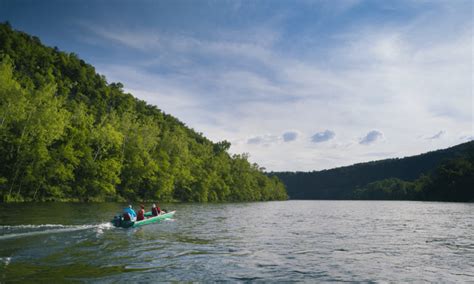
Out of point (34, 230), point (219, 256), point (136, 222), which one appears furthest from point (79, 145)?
point (219, 256)

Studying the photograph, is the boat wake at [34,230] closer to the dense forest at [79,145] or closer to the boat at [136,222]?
the boat at [136,222]

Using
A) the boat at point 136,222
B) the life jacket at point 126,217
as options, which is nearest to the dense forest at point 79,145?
the boat at point 136,222

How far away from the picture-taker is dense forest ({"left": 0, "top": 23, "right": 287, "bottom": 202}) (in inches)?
2302

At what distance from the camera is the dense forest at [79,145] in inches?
2302

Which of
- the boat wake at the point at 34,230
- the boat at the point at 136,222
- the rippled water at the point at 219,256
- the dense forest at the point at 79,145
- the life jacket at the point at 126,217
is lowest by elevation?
the rippled water at the point at 219,256

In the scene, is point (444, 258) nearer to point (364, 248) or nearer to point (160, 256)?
point (364, 248)

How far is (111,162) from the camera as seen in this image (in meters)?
76.8

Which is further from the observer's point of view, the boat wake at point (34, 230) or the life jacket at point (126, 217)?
the life jacket at point (126, 217)

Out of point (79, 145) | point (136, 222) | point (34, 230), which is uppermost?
point (79, 145)

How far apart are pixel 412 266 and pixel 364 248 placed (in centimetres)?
579

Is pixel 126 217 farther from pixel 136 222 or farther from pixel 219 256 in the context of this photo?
pixel 219 256

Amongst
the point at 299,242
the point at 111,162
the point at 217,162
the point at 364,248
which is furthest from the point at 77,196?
the point at 217,162

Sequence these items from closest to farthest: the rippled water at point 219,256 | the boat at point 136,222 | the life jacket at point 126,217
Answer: the rippled water at point 219,256 < the boat at point 136,222 < the life jacket at point 126,217

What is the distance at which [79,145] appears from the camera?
71.4 m
